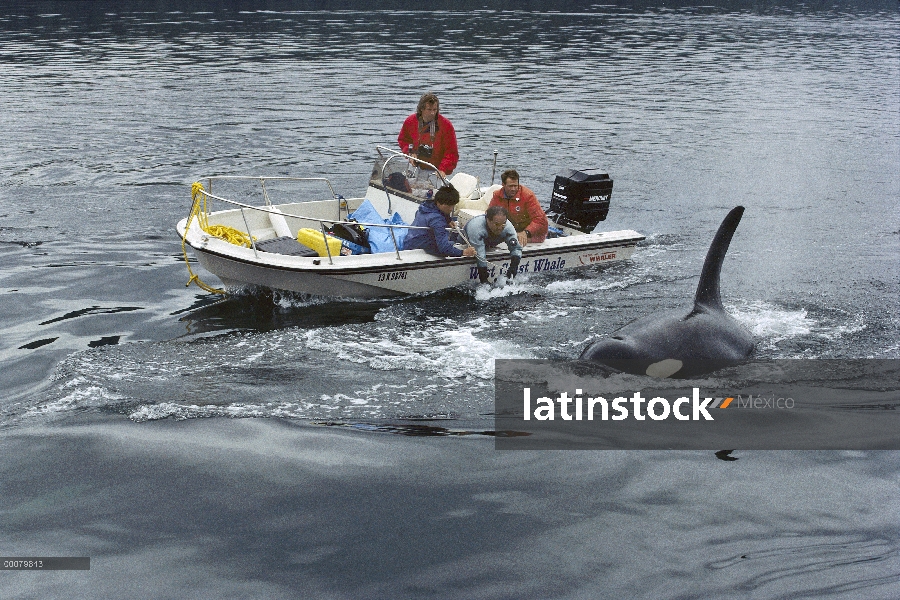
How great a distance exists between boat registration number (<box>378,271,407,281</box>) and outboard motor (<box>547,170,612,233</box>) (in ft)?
11.7

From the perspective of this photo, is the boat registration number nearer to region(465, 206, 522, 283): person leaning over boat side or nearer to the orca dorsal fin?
region(465, 206, 522, 283): person leaning over boat side

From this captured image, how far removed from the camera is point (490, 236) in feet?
44.9

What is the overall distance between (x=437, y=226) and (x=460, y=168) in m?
8.64

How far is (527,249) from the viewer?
46.0 ft

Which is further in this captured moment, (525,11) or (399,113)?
(525,11)

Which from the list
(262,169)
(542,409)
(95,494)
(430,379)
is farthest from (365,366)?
(262,169)

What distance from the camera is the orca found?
9.72 meters

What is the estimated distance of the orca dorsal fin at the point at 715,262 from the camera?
1018cm

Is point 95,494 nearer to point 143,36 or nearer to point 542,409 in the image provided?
point 542,409

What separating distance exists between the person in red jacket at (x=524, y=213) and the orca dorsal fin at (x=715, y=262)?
4.02 meters

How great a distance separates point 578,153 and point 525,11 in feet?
143

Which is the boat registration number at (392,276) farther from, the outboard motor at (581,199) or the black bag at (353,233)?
the outboard motor at (581,199)

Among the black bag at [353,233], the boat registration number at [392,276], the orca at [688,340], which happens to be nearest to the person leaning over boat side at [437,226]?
the boat registration number at [392,276]

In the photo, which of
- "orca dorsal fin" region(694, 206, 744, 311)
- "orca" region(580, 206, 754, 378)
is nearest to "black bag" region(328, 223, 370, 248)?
"orca" region(580, 206, 754, 378)
